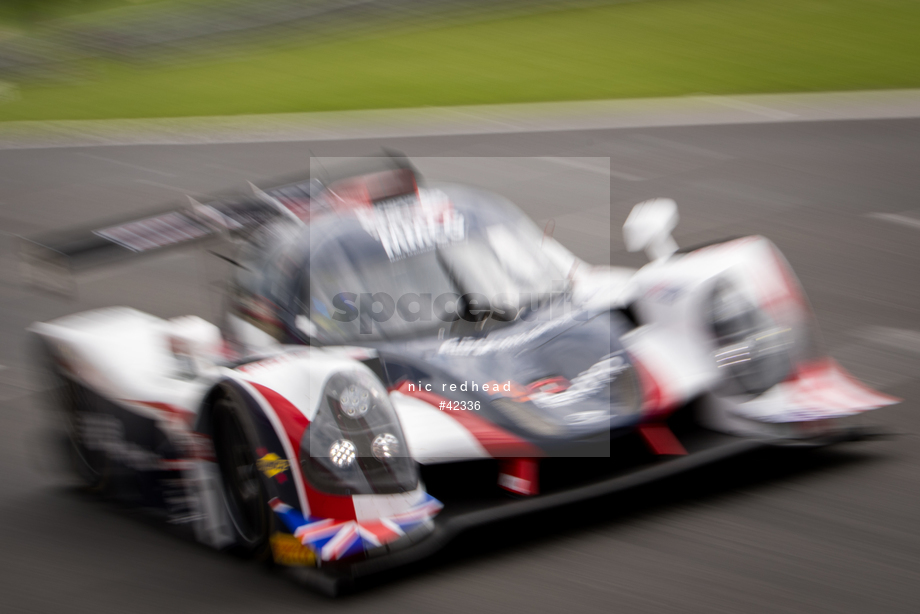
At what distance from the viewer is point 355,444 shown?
14.2 ft

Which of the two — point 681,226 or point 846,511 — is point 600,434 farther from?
point 681,226

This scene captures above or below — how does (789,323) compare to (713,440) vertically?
above

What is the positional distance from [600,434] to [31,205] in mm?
9257

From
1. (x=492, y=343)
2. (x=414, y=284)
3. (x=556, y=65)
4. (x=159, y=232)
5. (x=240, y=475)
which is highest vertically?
(x=556, y=65)

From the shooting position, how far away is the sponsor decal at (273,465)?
170 inches

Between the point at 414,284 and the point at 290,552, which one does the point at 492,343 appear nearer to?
the point at 414,284

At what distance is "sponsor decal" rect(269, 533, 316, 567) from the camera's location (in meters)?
4.25

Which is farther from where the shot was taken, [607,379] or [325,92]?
[325,92]

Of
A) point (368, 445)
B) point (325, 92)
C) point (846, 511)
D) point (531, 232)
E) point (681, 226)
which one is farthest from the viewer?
point (325, 92)

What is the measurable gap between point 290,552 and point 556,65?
13.9m

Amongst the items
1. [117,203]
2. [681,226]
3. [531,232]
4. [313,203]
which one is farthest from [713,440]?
[117,203]

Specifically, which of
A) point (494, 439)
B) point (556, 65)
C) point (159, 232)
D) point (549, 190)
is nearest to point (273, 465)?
point (494, 439)

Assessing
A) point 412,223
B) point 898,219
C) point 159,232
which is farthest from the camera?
point 898,219

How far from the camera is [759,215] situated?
33.5 feet
